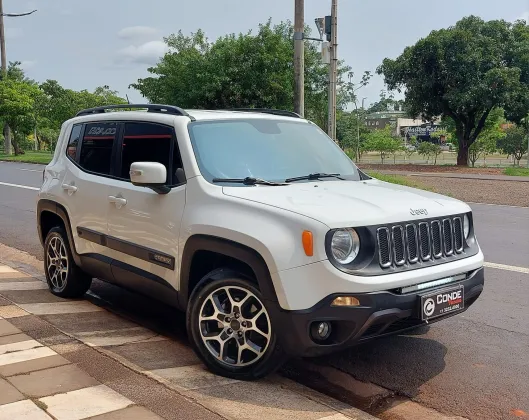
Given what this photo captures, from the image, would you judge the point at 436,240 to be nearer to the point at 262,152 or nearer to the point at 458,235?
the point at 458,235

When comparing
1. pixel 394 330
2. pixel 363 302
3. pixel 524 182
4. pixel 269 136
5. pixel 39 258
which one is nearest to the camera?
pixel 363 302

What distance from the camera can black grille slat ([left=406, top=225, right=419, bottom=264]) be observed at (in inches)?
152

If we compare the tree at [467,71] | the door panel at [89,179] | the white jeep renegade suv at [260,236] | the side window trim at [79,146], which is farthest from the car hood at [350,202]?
the tree at [467,71]

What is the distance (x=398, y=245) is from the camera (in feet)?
12.5

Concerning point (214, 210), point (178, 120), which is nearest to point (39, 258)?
point (178, 120)

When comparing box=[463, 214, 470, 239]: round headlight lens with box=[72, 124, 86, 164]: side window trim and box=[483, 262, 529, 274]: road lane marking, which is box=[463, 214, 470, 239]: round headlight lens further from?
box=[72, 124, 86, 164]: side window trim

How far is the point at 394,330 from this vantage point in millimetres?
3879

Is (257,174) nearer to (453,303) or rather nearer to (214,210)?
(214,210)

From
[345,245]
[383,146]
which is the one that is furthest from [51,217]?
[383,146]

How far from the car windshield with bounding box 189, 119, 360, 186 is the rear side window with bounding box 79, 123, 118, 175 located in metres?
1.05

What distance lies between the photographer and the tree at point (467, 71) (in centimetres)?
2956

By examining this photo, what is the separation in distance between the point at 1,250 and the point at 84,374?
18.9 feet

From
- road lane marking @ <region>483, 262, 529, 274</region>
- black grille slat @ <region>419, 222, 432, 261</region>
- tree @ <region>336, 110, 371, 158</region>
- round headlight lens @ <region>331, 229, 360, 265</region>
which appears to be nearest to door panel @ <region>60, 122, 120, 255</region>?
round headlight lens @ <region>331, 229, 360, 265</region>

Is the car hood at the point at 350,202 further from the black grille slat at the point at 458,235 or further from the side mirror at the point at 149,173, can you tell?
the side mirror at the point at 149,173
